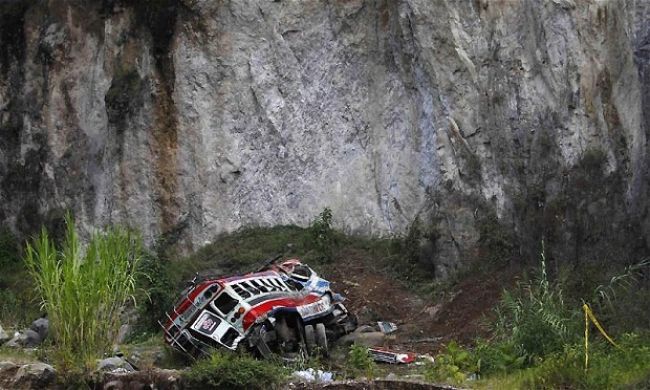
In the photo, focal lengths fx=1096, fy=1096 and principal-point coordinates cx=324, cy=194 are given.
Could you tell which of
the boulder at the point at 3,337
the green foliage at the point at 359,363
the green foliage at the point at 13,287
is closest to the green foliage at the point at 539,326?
the green foliage at the point at 359,363

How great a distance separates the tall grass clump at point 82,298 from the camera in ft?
45.4

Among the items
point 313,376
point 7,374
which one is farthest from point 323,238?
point 7,374

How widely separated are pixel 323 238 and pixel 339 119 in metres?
3.60

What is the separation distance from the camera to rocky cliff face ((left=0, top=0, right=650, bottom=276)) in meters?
20.4

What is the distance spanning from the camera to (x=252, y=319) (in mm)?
16750

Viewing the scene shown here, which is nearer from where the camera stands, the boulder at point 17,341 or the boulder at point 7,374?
the boulder at point 7,374

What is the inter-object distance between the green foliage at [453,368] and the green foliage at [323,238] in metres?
9.23

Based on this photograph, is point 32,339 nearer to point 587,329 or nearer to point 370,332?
point 370,332

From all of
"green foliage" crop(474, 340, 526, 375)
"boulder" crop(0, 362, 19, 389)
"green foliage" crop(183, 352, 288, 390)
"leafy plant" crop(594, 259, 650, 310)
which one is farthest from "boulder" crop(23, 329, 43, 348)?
"leafy plant" crop(594, 259, 650, 310)

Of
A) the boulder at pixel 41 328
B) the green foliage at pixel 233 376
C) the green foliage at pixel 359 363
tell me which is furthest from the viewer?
the boulder at pixel 41 328

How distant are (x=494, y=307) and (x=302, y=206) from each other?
335 inches

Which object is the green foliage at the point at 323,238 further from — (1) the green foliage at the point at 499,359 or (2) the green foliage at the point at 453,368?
(1) the green foliage at the point at 499,359

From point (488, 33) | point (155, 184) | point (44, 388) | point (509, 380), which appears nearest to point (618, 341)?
point (509, 380)

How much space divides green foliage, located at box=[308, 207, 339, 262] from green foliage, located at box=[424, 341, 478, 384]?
9.23 metres
